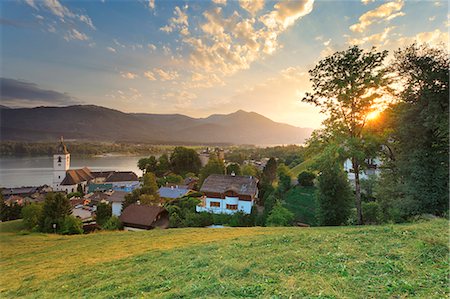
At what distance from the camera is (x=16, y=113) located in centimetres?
16412

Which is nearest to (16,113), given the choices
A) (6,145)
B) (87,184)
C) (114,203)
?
(6,145)

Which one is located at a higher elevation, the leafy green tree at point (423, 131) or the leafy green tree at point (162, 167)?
the leafy green tree at point (423, 131)

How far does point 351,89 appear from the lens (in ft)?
39.3

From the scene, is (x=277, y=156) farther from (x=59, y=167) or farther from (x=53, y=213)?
(x=53, y=213)

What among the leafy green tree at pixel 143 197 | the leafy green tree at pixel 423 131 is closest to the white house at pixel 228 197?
the leafy green tree at pixel 143 197

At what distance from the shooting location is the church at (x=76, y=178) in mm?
52406

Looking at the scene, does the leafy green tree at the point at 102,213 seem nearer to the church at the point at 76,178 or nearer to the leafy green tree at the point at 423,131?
the church at the point at 76,178

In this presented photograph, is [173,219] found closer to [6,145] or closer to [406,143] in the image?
[406,143]

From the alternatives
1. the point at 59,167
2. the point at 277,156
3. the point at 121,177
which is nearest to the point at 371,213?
the point at 121,177

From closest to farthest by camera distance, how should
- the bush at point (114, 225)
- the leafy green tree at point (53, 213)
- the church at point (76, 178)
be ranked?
the leafy green tree at point (53, 213) → the bush at point (114, 225) → the church at point (76, 178)

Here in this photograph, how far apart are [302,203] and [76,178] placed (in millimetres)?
51717

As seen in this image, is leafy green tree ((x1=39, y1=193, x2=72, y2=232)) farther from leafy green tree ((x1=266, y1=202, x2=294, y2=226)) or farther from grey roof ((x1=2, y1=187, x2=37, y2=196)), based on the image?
grey roof ((x1=2, y1=187, x2=37, y2=196))

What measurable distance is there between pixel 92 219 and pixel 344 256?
2978 cm

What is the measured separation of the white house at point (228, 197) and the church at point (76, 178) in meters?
31.6
